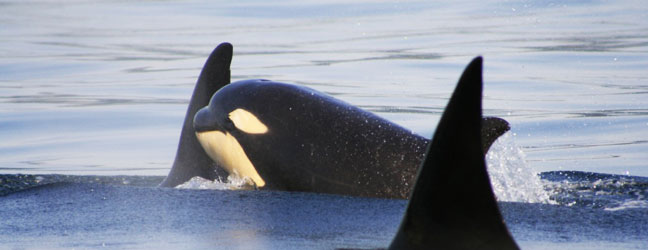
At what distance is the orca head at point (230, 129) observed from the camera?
767cm

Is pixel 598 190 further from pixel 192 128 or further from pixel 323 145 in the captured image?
pixel 192 128

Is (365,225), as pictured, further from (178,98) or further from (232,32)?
(232,32)

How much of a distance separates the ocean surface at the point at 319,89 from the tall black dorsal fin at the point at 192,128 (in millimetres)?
328

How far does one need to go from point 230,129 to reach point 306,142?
2.26 ft

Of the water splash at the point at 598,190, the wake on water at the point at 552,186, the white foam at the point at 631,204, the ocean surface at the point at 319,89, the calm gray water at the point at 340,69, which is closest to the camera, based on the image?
the ocean surface at the point at 319,89

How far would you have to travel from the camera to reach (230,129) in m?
7.84

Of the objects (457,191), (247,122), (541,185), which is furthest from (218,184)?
(457,191)

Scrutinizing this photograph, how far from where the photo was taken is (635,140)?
541 inches

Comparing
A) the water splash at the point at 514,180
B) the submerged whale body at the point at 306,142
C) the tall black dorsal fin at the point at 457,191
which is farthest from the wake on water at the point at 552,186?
the tall black dorsal fin at the point at 457,191

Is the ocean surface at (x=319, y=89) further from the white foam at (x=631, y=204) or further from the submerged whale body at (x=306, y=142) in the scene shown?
the submerged whale body at (x=306, y=142)

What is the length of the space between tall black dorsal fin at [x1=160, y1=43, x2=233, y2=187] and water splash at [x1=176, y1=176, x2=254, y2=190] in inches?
4.4

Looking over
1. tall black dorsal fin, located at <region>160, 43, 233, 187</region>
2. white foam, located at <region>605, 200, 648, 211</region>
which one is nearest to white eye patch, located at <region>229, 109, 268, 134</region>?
tall black dorsal fin, located at <region>160, 43, 233, 187</region>

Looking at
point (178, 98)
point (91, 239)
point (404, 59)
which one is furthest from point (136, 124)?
point (91, 239)

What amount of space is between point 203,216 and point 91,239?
68 cm
